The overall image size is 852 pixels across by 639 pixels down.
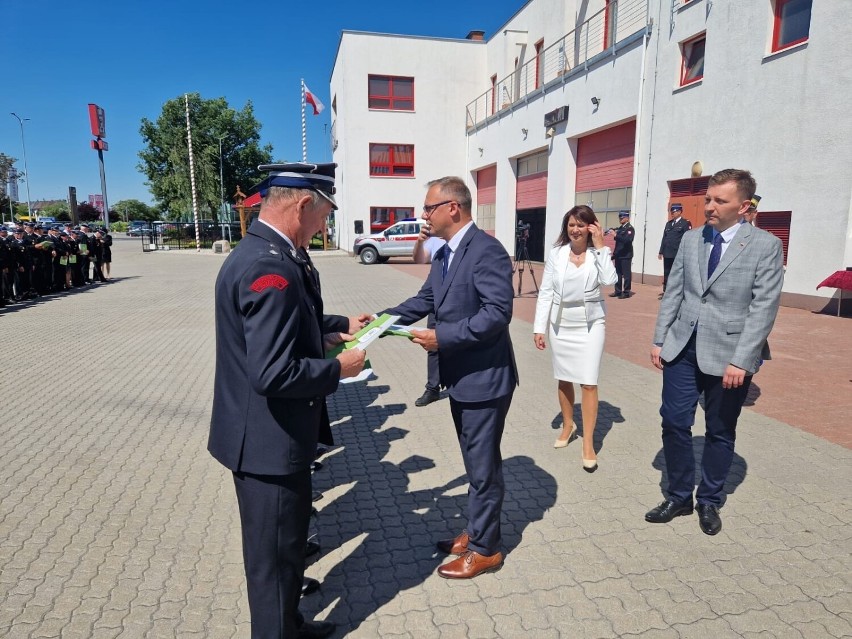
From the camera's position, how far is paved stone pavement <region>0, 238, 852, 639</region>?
256 centimetres

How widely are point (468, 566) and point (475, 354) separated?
109 cm

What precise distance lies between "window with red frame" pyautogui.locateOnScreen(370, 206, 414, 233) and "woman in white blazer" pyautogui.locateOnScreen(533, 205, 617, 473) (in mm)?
26612

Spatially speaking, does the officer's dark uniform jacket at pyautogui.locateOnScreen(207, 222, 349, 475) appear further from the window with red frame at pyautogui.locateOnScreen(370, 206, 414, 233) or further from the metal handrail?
the window with red frame at pyautogui.locateOnScreen(370, 206, 414, 233)

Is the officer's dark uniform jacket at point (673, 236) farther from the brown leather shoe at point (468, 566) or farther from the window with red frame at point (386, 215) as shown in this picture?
the window with red frame at point (386, 215)

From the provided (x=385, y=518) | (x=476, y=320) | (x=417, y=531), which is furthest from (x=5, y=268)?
(x=476, y=320)

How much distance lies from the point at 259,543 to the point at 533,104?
72.9ft

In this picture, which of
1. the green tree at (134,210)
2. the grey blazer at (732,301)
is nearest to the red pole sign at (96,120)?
the grey blazer at (732,301)

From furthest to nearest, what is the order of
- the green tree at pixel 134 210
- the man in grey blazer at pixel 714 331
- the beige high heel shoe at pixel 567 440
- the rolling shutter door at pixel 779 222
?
the green tree at pixel 134 210, the rolling shutter door at pixel 779 222, the beige high heel shoe at pixel 567 440, the man in grey blazer at pixel 714 331

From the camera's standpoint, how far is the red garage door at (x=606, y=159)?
637 inches

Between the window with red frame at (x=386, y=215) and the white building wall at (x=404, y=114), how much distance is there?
30 cm

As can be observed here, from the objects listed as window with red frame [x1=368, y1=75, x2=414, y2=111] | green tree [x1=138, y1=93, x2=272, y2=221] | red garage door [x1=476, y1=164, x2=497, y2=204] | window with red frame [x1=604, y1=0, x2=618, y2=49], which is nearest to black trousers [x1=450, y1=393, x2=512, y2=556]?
window with red frame [x1=604, y1=0, x2=618, y2=49]

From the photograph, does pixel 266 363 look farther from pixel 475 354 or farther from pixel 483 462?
pixel 483 462

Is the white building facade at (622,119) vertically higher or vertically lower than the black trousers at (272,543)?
higher

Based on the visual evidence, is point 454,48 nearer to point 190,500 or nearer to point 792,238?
point 792,238
